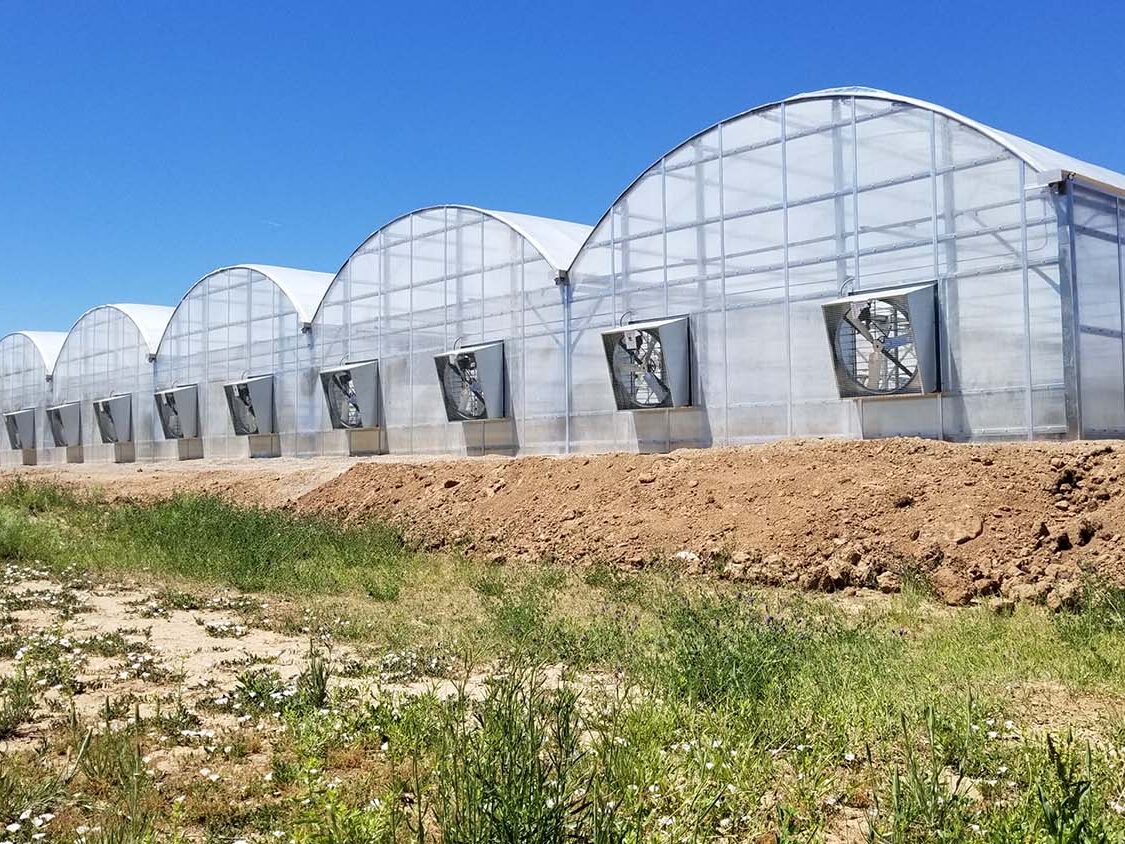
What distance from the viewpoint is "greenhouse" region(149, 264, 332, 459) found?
29.5m

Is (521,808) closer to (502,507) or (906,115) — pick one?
(502,507)

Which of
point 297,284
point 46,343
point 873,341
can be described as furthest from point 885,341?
point 46,343

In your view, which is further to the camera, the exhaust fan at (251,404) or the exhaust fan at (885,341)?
the exhaust fan at (251,404)

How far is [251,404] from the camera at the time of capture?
101 ft

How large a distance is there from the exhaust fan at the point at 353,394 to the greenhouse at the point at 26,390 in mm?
24004

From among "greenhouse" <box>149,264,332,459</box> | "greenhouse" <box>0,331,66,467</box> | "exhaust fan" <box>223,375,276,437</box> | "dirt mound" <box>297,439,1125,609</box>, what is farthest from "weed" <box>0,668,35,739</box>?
"greenhouse" <box>0,331,66,467</box>

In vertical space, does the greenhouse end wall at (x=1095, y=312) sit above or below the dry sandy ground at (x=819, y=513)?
above

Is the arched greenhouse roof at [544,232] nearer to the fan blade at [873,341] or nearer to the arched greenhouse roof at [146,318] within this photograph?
the fan blade at [873,341]

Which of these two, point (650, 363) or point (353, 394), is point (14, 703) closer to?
point (650, 363)

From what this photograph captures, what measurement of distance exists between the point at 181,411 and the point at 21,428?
1794cm

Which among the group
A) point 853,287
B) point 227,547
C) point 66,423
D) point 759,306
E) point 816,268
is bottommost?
point 227,547

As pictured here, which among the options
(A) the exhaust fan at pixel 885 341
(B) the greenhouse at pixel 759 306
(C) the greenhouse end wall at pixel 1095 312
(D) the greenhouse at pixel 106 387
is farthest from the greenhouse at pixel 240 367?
(C) the greenhouse end wall at pixel 1095 312

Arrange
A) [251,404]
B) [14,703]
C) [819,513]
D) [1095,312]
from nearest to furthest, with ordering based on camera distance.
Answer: [14,703], [819,513], [1095,312], [251,404]

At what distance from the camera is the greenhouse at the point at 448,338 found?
21844 mm
